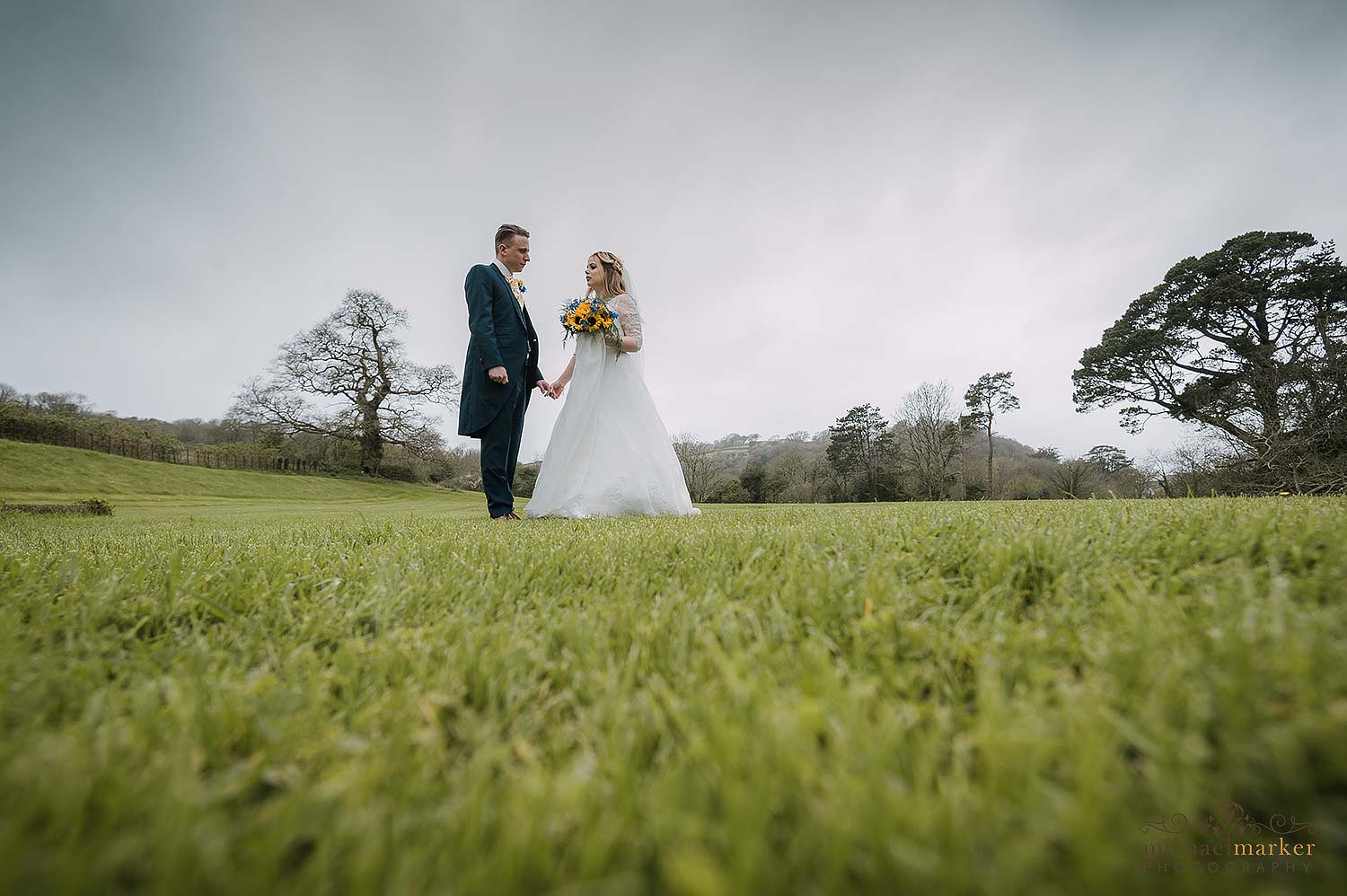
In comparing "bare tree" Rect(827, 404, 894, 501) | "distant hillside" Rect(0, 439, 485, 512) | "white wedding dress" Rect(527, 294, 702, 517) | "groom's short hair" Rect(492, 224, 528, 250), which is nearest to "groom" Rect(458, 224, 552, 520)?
"groom's short hair" Rect(492, 224, 528, 250)

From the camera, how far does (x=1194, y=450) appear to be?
21.9 m

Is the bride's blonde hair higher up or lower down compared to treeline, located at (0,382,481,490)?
higher up

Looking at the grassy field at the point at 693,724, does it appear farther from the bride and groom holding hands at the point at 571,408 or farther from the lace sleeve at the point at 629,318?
the lace sleeve at the point at 629,318

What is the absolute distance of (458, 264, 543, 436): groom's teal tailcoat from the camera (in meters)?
5.47

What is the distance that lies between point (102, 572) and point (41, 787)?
203 cm

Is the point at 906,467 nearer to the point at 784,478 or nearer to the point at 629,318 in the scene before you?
the point at 784,478

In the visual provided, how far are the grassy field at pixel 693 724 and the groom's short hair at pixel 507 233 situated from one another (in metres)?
5.50

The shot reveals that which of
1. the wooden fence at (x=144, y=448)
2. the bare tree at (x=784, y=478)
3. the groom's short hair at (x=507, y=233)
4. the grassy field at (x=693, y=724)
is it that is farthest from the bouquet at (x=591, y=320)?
the wooden fence at (x=144, y=448)

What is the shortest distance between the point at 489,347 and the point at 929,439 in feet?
105

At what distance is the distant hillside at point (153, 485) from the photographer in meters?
16.0

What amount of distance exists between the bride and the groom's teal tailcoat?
82 cm

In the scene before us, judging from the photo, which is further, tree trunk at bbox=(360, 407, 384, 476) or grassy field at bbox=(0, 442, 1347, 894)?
tree trunk at bbox=(360, 407, 384, 476)

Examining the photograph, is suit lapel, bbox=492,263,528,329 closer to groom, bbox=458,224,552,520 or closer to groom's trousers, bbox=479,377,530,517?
groom, bbox=458,224,552,520

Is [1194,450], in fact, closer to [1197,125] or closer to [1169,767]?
[1197,125]
